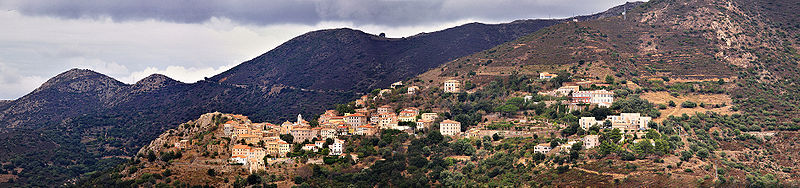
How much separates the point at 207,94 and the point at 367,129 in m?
55.0

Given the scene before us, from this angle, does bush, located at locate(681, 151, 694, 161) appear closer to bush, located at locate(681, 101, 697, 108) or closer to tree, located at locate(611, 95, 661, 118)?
tree, located at locate(611, 95, 661, 118)

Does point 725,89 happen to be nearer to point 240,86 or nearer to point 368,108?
point 368,108

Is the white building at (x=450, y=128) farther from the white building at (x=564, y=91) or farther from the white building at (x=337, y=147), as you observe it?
the white building at (x=564, y=91)


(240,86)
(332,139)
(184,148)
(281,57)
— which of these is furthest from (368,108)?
(281,57)

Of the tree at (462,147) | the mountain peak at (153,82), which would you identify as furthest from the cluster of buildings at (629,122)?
the mountain peak at (153,82)

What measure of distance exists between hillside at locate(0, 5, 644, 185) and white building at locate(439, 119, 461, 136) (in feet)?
114

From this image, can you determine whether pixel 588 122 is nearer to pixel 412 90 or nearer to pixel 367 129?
pixel 367 129

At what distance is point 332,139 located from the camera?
69812 millimetres

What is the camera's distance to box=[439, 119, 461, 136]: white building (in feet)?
234

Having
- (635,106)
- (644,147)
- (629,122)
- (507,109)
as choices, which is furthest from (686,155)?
(507,109)

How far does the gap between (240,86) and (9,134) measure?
1308 inches

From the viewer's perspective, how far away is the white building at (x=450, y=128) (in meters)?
71.4

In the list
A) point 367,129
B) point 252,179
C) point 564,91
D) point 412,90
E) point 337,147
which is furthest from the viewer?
point 412,90

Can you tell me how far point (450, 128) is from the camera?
7150 centimetres
